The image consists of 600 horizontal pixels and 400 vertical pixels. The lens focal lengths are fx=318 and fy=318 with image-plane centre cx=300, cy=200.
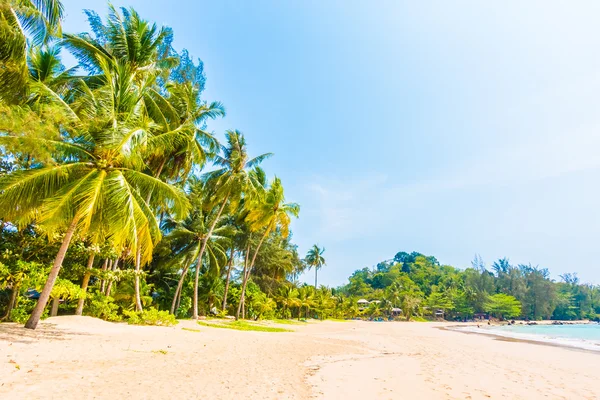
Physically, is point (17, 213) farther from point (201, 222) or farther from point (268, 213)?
point (268, 213)

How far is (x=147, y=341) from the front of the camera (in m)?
9.71

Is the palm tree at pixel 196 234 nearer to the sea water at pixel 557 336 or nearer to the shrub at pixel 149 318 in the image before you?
the shrub at pixel 149 318

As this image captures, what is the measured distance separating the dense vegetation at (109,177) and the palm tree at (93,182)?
0.04 meters

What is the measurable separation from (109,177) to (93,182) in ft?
2.09

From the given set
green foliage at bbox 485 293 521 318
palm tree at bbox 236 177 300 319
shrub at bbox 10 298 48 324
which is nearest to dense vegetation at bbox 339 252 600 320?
green foliage at bbox 485 293 521 318

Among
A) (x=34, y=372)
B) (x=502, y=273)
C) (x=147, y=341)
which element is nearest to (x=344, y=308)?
(x=147, y=341)

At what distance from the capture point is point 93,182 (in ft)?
30.0

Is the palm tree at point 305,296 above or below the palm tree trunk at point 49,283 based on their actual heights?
above

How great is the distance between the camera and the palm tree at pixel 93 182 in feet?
28.7

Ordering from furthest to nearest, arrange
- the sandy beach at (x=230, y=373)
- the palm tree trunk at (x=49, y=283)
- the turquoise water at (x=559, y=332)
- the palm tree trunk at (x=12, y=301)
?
the turquoise water at (x=559, y=332) → the palm tree trunk at (x=12, y=301) → the palm tree trunk at (x=49, y=283) → the sandy beach at (x=230, y=373)

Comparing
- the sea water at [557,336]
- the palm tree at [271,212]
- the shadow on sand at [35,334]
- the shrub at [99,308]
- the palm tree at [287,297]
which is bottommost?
the sea water at [557,336]

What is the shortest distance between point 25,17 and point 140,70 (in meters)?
6.93

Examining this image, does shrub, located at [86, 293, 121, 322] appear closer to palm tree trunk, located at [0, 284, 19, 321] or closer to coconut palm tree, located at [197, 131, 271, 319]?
palm tree trunk, located at [0, 284, 19, 321]

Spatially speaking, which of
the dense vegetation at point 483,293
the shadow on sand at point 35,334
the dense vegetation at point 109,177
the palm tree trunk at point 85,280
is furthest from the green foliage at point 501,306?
the shadow on sand at point 35,334
